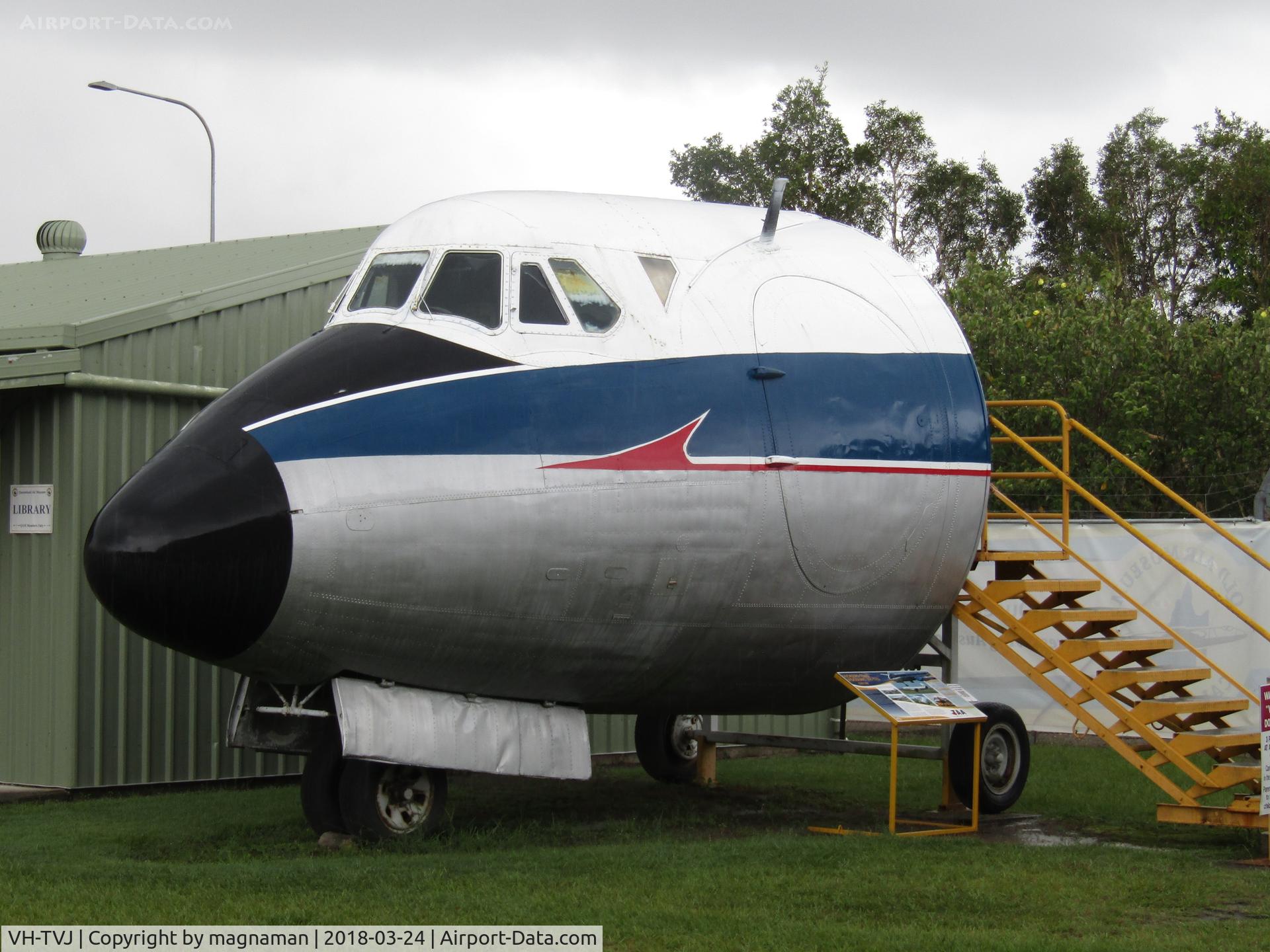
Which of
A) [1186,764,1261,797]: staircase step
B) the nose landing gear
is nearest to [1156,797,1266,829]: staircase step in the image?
[1186,764,1261,797]: staircase step

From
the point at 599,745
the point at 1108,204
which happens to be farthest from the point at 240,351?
the point at 1108,204

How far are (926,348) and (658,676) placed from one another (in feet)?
11.8

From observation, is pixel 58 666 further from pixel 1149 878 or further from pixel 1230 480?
pixel 1230 480

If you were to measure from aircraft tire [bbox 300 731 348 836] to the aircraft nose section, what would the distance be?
70.5 inches

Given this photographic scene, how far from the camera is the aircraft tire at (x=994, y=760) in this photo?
14.4 m

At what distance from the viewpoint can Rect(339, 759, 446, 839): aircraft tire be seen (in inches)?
444

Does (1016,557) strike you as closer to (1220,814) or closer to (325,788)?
(1220,814)

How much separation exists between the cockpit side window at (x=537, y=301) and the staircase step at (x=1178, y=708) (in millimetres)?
5706

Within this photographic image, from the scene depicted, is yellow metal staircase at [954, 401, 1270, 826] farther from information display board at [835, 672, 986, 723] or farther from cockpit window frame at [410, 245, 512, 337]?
cockpit window frame at [410, 245, 512, 337]

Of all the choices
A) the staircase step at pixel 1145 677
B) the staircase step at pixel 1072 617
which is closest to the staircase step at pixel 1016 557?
the staircase step at pixel 1072 617

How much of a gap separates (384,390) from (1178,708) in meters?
6.98

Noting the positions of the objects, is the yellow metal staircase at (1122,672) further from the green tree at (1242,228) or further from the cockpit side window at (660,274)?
the green tree at (1242,228)

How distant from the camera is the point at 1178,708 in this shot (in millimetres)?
12891

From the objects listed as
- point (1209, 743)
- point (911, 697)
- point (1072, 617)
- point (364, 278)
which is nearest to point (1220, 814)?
Result: point (1209, 743)
